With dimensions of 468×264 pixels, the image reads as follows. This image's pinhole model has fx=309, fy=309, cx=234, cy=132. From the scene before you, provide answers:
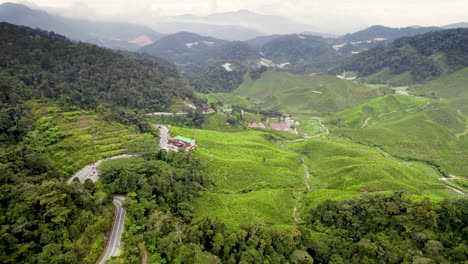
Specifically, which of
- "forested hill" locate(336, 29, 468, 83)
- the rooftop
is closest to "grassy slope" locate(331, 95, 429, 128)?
"forested hill" locate(336, 29, 468, 83)

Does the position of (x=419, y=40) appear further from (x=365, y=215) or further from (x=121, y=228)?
(x=121, y=228)

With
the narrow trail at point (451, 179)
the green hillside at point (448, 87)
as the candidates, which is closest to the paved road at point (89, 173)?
the narrow trail at point (451, 179)

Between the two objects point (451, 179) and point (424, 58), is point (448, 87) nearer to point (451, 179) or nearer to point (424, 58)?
point (424, 58)

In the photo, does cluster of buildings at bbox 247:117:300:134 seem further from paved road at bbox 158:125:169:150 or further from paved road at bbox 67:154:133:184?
paved road at bbox 67:154:133:184

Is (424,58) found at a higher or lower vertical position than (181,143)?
higher

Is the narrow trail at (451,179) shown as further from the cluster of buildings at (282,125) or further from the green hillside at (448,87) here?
the green hillside at (448,87)

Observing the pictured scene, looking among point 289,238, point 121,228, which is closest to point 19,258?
point 121,228

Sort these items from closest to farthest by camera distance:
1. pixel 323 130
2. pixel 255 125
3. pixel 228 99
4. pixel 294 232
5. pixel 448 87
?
pixel 294 232
pixel 323 130
pixel 255 125
pixel 448 87
pixel 228 99

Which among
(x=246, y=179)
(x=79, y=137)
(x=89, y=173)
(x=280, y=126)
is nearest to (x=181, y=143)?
(x=246, y=179)
